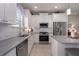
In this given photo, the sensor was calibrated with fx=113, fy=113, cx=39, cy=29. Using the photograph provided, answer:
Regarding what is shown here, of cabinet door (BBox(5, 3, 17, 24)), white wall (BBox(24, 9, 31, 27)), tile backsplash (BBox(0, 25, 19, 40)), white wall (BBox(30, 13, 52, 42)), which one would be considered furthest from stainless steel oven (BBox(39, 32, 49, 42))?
cabinet door (BBox(5, 3, 17, 24))

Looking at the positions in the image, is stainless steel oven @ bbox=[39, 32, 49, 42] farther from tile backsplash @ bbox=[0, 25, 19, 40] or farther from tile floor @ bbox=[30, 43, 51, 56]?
tile backsplash @ bbox=[0, 25, 19, 40]

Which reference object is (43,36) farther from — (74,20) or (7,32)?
(7,32)

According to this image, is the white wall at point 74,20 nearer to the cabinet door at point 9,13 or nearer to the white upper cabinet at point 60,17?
the white upper cabinet at point 60,17

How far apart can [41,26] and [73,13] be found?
0.94 m

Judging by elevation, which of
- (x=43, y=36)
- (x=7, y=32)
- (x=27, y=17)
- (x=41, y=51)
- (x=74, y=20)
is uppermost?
(x=27, y=17)

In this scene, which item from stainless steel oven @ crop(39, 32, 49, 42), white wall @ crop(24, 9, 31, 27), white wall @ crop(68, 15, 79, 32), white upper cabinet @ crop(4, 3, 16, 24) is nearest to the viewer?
white upper cabinet @ crop(4, 3, 16, 24)

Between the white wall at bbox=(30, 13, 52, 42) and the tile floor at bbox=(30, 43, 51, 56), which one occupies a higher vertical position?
the white wall at bbox=(30, 13, 52, 42)

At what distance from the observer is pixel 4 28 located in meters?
2.39

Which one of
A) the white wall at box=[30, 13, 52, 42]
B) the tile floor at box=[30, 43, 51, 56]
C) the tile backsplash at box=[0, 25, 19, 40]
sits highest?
the white wall at box=[30, 13, 52, 42]

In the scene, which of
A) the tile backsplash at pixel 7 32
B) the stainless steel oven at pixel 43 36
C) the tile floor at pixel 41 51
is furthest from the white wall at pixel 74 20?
the tile backsplash at pixel 7 32

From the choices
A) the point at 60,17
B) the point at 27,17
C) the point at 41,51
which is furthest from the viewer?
the point at 41,51

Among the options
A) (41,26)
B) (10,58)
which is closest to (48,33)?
(41,26)

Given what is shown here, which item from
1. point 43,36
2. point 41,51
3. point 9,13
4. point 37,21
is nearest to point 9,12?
point 9,13

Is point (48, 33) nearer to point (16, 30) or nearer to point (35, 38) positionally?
point (35, 38)
